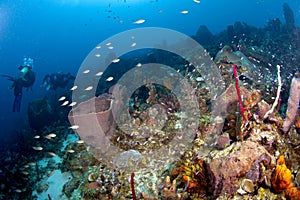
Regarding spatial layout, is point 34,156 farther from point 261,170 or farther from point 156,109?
point 261,170

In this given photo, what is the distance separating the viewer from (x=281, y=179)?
137 inches

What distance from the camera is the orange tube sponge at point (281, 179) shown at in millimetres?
3441

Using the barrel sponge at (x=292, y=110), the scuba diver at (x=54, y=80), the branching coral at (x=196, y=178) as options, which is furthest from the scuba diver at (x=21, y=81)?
the barrel sponge at (x=292, y=110)

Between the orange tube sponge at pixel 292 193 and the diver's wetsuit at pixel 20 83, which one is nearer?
the orange tube sponge at pixel 292 193

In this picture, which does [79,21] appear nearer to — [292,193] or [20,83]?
[20,83]

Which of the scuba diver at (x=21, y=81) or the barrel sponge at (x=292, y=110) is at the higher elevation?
the scuba diver at (x=21, y=81)

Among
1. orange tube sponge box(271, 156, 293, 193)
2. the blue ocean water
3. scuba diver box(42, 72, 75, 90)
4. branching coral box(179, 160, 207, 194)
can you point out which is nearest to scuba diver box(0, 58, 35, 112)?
scuba diver box(42, 72, 75, 90)

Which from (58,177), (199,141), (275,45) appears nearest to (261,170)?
(199,141)

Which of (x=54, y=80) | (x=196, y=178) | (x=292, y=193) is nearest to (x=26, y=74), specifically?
(x=54, y=80)

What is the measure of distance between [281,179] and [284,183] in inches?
2.9

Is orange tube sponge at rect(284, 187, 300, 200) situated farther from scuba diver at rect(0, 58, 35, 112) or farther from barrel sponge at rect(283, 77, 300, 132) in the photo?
scuba diver at rect(0, 58, 35, 112)

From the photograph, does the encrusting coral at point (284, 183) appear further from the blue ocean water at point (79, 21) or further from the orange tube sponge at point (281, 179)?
the blue ocean water at point (79, 21)

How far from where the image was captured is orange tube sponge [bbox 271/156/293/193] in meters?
3.44

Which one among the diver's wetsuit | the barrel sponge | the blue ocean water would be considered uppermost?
the blue ocean water
